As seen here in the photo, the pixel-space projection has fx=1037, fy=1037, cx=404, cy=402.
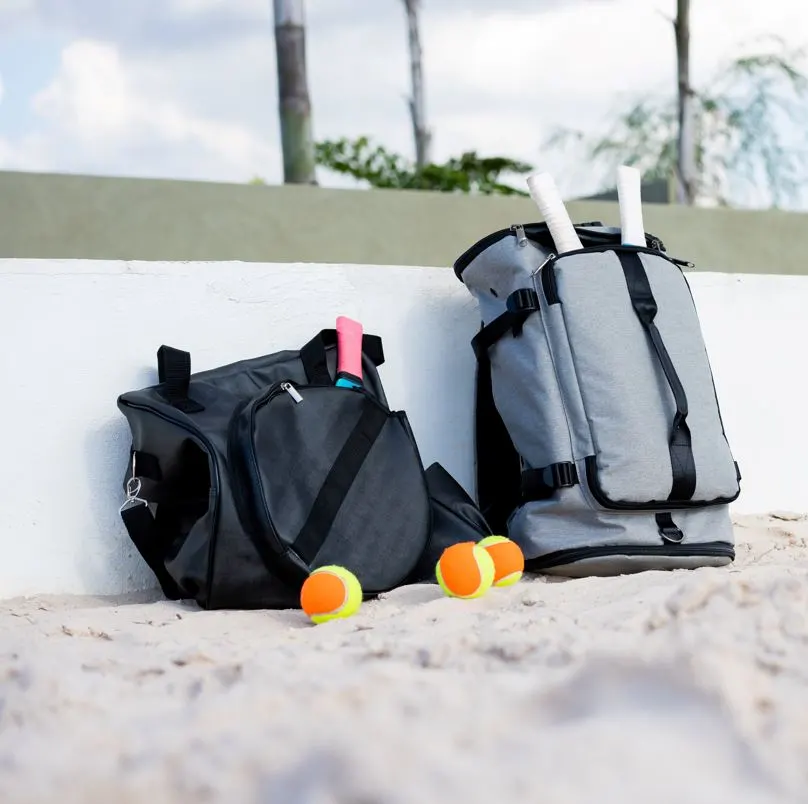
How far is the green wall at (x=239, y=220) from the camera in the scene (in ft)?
9.36

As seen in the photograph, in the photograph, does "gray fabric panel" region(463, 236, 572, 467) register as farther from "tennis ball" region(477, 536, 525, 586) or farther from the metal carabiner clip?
the metal carabiner clip

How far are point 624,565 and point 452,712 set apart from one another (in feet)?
3.82

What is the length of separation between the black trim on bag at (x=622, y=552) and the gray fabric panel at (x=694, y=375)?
0.11 metres

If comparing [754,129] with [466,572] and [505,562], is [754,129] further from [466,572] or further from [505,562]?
[466,572]

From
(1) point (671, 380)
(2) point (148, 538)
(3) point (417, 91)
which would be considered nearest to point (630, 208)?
(1) point (671, 380)

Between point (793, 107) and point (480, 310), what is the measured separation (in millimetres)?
7460

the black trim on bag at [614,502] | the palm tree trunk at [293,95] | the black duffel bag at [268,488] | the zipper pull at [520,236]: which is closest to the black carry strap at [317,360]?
the black duffel bag at [268,488]

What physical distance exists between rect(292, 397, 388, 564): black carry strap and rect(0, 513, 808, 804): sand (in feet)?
1.61

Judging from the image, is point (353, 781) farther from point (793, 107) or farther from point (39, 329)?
point (793, 107)

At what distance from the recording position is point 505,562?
6.14 ft

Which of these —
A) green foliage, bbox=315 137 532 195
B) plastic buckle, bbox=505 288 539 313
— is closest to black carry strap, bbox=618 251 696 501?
plastic buckle, bbox=505 288 539 313

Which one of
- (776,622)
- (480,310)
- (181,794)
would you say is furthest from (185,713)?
(480,310)

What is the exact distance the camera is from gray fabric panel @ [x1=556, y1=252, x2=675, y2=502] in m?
2.12

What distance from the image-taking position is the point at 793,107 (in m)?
8.82
